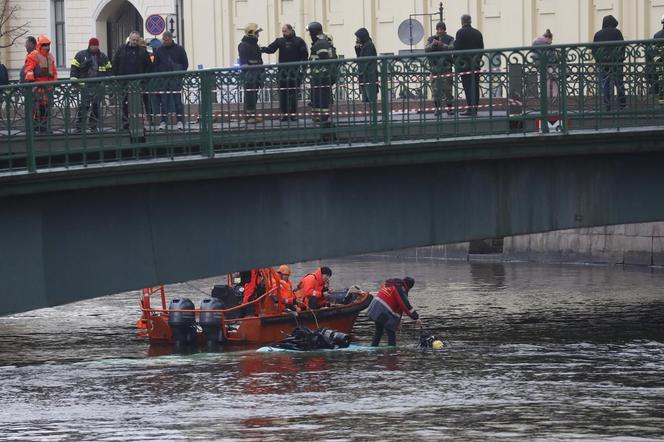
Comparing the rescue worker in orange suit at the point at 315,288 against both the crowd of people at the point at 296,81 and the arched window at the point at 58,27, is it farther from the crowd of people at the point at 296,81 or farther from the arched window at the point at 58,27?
the arched window at the point at 58,27

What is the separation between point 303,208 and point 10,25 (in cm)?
4327

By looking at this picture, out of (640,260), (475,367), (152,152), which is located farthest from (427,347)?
(640,260)

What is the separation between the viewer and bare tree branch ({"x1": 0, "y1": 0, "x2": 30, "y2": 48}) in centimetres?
6400

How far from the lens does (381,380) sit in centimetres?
2681

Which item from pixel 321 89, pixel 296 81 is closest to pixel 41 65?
pixel 296 81

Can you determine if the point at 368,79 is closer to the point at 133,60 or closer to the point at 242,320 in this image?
the point at 133,60

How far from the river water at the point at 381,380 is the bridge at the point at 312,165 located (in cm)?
184

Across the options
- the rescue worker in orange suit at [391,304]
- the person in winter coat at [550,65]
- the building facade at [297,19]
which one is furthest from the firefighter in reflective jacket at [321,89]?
the building facade at [297,19]

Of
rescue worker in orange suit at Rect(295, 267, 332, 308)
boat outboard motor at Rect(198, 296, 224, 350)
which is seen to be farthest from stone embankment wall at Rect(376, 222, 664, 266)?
boat outboard motor at Rect(198, 296, 224, 350)

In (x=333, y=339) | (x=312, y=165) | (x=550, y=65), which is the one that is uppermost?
(x=550, y=65)

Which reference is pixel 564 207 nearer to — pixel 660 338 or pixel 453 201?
pixel 453 201

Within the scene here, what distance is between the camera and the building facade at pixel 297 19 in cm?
4762

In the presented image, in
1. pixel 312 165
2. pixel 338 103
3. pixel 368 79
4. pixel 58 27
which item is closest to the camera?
pixel 312 165

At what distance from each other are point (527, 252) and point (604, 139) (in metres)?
21.9
